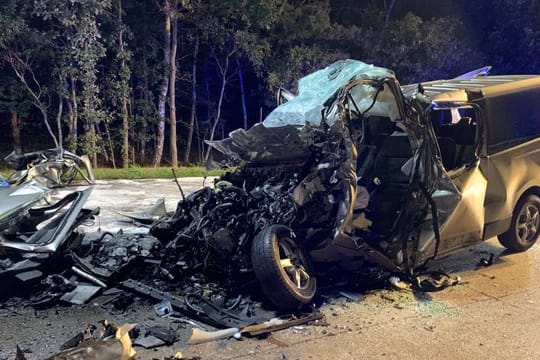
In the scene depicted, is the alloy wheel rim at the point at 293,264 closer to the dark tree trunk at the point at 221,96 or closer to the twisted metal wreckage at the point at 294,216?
the twisted metal wreckage at the point at 294,216

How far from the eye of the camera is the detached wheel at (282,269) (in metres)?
4.72

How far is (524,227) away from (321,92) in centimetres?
342

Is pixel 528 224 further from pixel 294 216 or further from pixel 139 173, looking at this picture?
pixel 139 173

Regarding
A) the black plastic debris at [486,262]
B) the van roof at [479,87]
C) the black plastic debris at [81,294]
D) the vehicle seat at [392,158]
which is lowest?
the black plastic debris at [486,262]

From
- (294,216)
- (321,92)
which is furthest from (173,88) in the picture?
(294,216)

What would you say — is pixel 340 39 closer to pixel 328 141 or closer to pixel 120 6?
pixel 120 6

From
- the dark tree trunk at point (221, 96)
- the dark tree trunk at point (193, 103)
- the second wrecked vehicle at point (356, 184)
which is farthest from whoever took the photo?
the dark tree trunk at point (221, 96)

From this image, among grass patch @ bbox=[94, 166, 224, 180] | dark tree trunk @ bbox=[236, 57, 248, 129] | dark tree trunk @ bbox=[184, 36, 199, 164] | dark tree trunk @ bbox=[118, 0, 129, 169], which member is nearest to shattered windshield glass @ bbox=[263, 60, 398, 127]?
grass patch @ bbox=[94, 166, 224, 180]

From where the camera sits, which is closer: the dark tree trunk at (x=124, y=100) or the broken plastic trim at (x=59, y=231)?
the broken plastic trim at (x=59, y=231)

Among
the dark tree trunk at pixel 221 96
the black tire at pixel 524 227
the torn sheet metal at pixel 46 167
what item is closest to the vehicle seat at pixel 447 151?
the black tire at pixel 524 227

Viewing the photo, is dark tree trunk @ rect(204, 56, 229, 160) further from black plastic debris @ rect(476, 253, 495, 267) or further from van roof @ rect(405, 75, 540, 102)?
black plastic debris @ rect(476, 253, 495, 267)

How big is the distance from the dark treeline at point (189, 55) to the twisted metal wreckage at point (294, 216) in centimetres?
1084

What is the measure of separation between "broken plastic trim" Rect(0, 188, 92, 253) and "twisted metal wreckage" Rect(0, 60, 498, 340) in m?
0.01

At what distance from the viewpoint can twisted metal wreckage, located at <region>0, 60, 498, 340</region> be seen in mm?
4973
